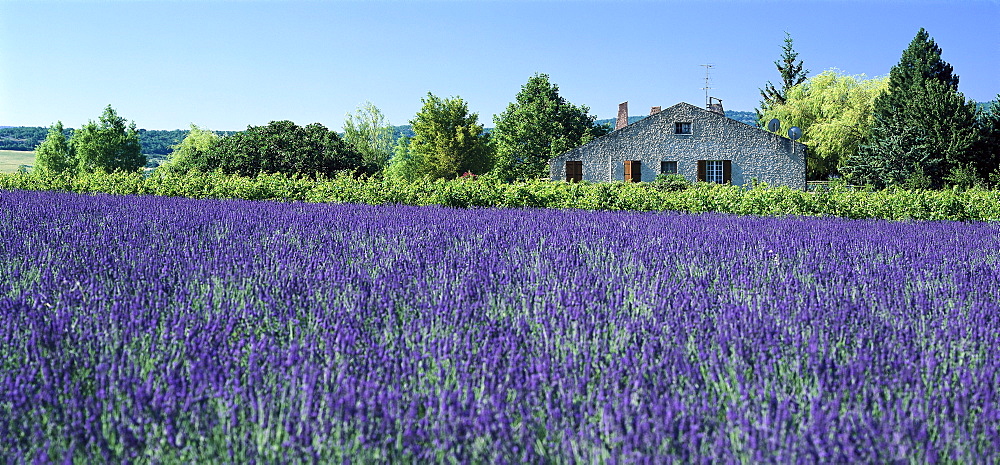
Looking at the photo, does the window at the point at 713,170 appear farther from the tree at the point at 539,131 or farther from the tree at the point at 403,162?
the tree at the point at 403,162

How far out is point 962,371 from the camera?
2764mm

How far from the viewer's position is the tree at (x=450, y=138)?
40625 millimetres

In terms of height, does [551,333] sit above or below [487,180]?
below

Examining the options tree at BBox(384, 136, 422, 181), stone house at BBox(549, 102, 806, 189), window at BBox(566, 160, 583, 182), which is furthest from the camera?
tree at BBox(384, 136, 422, 181)

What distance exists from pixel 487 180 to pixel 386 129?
151 feet

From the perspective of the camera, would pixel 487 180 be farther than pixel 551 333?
Yes

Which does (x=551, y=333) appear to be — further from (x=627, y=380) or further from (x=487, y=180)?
(x=487, y=180)

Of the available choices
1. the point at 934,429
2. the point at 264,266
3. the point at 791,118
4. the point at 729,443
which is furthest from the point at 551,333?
the point at 791,118

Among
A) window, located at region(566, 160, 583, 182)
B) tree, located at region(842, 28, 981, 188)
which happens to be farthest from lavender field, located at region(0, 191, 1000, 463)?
window, located at region(566, 160, 583, 182)

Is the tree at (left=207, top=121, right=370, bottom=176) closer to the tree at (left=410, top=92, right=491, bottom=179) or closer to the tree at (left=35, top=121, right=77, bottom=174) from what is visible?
the tree at (left=410, top=92, right=491, bottom=179)

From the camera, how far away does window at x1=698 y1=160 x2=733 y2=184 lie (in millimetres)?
31250

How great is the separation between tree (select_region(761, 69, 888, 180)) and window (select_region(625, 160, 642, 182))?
10664 millimetres

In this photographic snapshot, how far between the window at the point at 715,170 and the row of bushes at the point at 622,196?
1759 centimetres

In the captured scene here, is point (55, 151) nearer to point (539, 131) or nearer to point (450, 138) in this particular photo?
point (450, 138)
